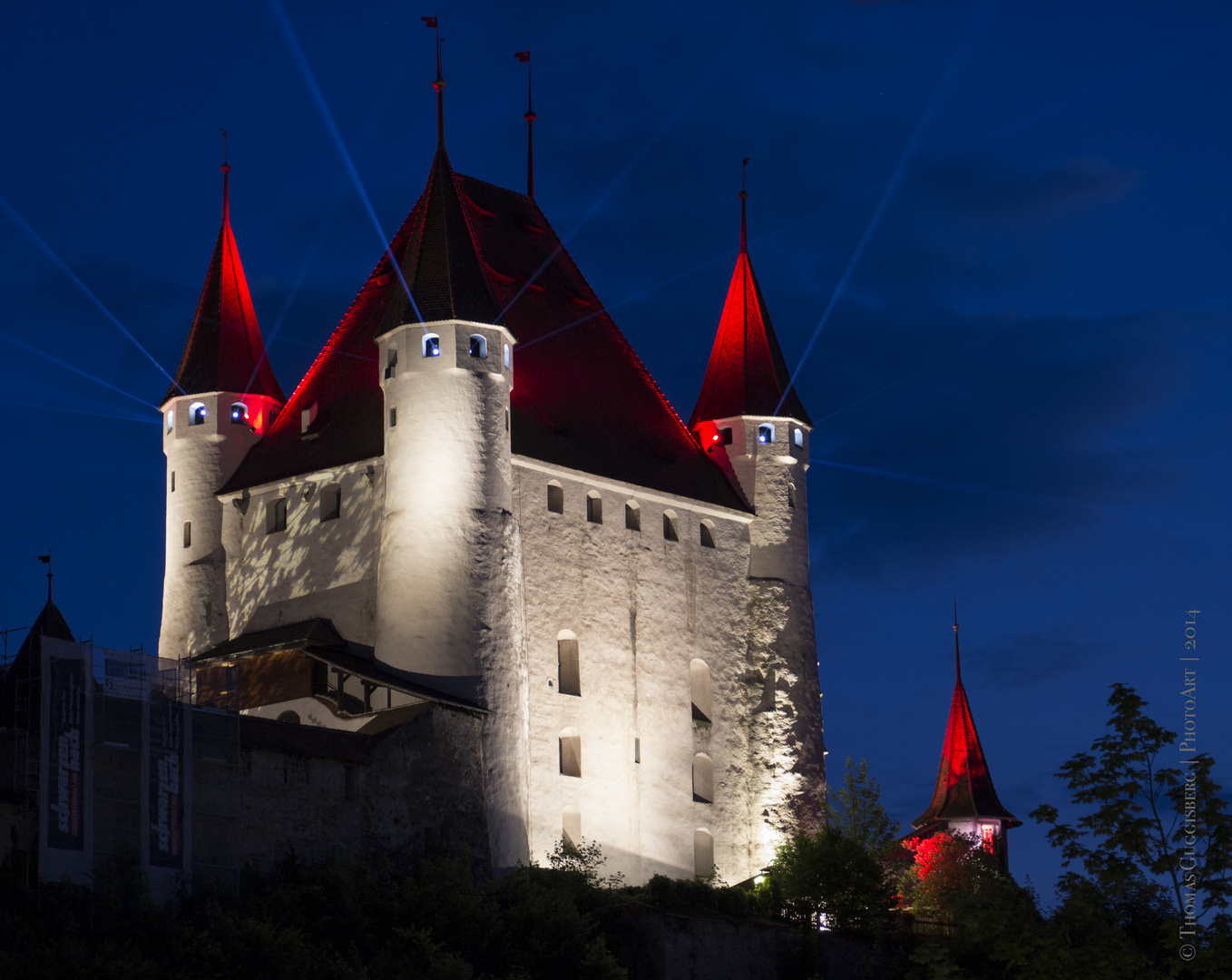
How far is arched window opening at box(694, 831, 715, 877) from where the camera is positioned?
5897cm

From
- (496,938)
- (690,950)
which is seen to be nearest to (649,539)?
(690,950)

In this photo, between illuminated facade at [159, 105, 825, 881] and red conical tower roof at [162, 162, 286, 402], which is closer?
illuminated facade at [159, 105, 825, 881]

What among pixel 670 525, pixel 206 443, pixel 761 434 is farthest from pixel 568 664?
pixel 206 443

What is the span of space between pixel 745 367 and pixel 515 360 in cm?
813

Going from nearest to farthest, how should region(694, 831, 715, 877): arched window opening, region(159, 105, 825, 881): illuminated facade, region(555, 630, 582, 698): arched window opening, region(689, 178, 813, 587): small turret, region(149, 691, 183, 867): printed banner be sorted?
region(149, 691, 183, 867): printed banner → region(159, 105, 825, 881): illuminated facade → region(555, 630, 582, 698): arched window opening → region(694, 831, 715, 877): arched window opening → region(689, 178, 813, 587): small turret

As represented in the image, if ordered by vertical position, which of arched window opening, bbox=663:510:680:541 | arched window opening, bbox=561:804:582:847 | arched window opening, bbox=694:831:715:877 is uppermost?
arched window opening, bbox=663:510:680:541

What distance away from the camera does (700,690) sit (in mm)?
60562

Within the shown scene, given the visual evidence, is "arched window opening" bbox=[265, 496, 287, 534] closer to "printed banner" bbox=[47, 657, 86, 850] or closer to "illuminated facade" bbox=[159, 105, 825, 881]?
"illuminated facade" bbox=[159, 105, 825, 881]

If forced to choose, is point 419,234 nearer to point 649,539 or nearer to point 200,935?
point 649,539

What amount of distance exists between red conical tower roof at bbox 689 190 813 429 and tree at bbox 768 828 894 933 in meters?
13.8

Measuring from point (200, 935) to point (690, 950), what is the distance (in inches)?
535

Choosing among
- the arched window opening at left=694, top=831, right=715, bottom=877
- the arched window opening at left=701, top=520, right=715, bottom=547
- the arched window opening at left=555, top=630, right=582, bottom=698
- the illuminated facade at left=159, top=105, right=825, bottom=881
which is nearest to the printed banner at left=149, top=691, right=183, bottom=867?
the illuminated facade at left=159, top=105, right=825, bottom=881

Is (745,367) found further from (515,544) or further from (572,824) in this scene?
(572,824)

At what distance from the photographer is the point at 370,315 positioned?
200 feet
